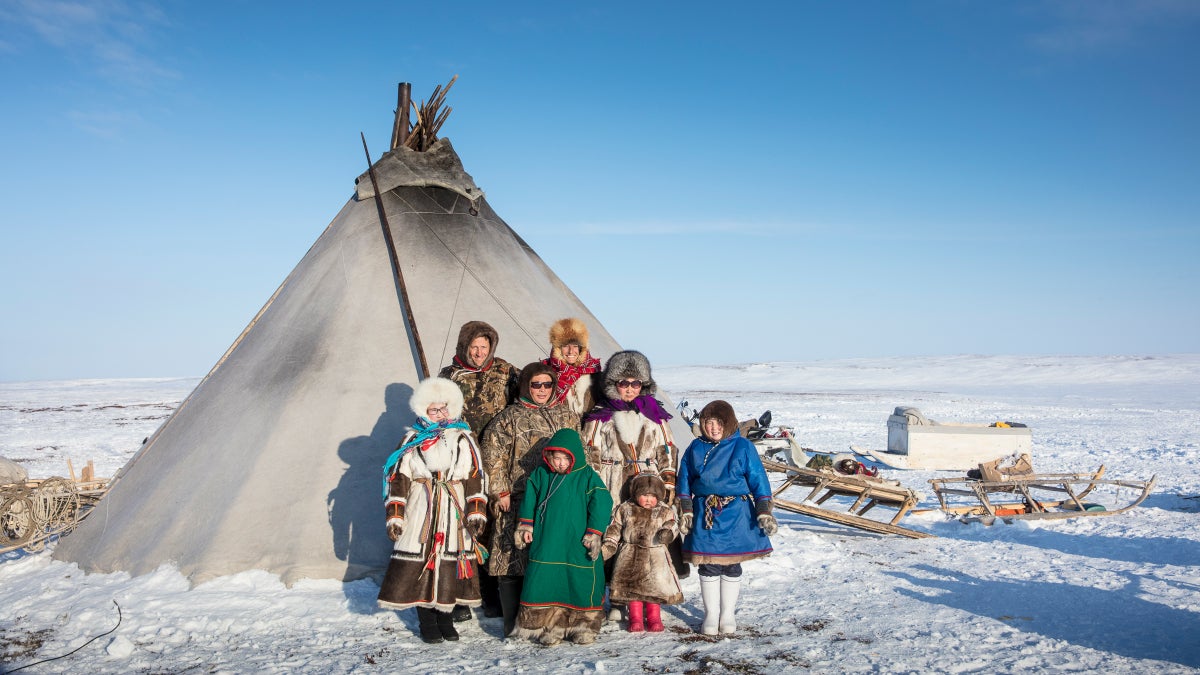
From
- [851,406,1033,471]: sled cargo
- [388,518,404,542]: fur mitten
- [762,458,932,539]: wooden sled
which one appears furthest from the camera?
[851,406,1033,471]: sled cargo

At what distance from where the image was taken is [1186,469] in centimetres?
1248

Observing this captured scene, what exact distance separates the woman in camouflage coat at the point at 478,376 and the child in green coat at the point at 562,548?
0.76 m

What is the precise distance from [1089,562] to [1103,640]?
2.34 m

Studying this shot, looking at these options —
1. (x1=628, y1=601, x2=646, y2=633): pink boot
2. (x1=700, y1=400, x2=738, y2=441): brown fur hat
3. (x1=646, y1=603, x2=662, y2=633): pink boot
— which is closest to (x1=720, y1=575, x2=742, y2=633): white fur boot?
(x1=646, y1=603, x2=662, y2=633): pink boot

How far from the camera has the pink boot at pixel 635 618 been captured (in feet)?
15.3

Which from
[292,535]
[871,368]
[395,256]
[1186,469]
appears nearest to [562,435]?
[292,535]

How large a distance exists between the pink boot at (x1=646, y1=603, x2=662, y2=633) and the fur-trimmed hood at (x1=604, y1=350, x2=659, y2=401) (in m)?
1.18

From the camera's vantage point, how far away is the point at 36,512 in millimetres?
6113

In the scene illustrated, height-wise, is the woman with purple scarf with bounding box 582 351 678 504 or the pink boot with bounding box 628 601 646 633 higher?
the woman with purple scarf with bounding box 582 351 678 504

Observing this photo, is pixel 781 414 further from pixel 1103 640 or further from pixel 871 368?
pixel 871 368

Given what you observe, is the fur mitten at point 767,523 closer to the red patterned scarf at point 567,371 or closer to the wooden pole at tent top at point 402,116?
the red patterned scarf at point 567,371

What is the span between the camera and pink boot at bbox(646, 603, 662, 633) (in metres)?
4.65

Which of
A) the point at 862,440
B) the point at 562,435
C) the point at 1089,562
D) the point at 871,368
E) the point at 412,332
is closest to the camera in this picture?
the point at 562,435

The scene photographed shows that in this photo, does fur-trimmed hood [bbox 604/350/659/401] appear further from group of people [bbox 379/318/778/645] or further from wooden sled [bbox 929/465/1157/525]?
wooden sled [bbox 929/465/1157/525]
